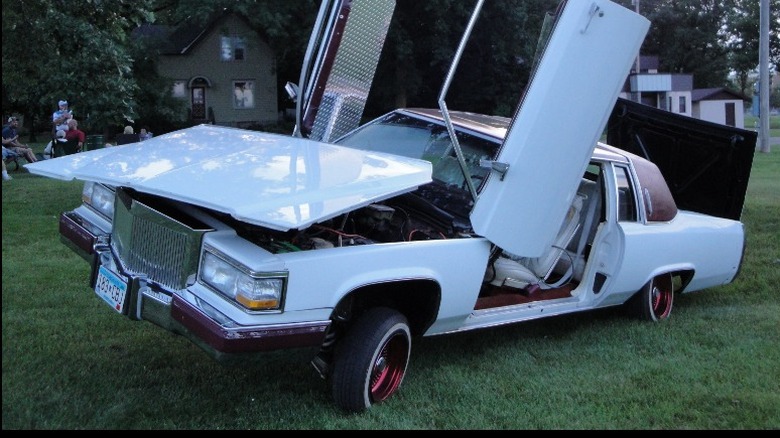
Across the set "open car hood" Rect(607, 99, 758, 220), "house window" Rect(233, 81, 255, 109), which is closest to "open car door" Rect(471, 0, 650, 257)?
"open car hood" Rect(607, 99, 758, 220)

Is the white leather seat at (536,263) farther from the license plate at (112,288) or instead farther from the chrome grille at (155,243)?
the license plate at (112,288)

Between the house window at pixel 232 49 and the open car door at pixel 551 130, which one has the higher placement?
the open car door at pixel 551 130

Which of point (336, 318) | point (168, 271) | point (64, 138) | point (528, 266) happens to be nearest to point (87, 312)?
point (168, 271)

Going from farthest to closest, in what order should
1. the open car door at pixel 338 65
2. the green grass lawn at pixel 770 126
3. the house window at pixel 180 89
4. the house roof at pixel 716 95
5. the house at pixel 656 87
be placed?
the house roof at pixel 716 95 < the house window at pixel 180 89 < the green grass lawn at pixel 770 126 < the house at pixel 656 87 < the open car door at pixel 338 65

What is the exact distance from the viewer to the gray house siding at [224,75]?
40.3 metres

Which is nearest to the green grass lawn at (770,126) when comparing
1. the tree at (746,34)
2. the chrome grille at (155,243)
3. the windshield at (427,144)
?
the tree at (746,34)

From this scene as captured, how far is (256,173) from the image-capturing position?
396 cm

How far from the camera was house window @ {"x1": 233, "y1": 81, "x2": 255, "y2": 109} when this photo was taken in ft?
139

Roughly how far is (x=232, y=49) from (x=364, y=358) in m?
39.9

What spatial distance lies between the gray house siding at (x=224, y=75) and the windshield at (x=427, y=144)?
35252 mm

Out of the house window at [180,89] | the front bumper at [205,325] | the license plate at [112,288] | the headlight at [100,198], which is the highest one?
the headlight at [100,198]

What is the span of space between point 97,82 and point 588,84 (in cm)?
976

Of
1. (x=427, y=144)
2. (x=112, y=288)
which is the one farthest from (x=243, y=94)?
(x=112, y=288)

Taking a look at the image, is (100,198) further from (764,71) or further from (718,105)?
(718,105)
